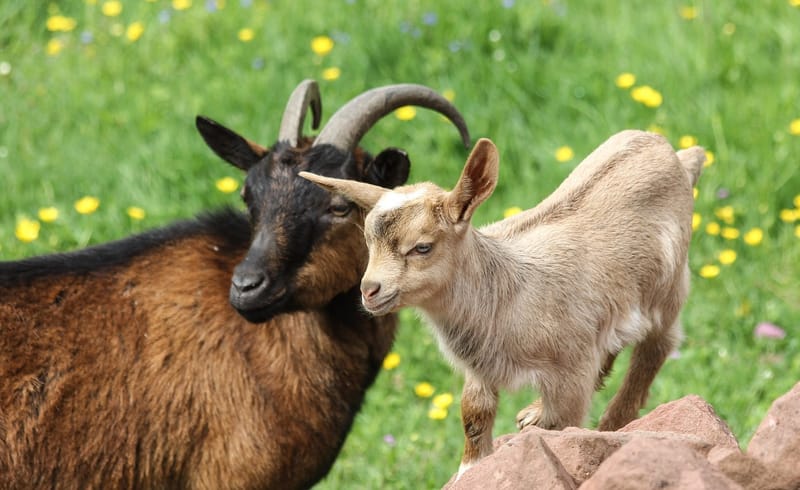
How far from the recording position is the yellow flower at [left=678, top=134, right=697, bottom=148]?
7.11m

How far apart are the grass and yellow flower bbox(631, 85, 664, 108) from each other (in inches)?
0.8

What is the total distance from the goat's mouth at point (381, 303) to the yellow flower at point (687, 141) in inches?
162

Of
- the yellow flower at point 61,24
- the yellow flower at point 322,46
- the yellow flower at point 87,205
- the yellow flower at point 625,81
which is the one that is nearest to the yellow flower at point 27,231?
the yellow flower at point 87,205

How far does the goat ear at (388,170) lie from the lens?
15.6 ft

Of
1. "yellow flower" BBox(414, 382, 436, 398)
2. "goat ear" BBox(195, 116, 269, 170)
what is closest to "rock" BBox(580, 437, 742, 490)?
"goat ear" BBox(195, 116, 269, 170)

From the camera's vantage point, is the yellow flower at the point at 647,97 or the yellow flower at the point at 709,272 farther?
the yellow flower at the point at 647,97

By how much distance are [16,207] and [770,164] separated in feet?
14.3

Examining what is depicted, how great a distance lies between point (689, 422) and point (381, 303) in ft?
3.64

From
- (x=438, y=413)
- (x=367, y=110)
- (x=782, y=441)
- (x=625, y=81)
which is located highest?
(x=367, y=110)

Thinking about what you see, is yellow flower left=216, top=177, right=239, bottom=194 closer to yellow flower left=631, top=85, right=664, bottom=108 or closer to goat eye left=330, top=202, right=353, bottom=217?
yellow flower left=631, top=85, right=664, bottom=108

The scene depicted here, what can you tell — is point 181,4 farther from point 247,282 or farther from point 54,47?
point 247,282

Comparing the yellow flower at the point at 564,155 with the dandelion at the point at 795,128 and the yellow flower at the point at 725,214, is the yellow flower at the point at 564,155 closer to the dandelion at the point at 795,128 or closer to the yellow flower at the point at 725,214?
the yellow flower at the point at 725,214

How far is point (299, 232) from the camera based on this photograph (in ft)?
14.7

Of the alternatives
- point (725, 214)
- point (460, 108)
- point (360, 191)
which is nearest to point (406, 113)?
point (460, 108)
